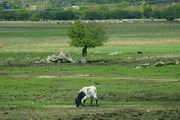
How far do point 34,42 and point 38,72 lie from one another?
4927 cm

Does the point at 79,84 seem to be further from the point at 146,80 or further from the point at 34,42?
the point at 34,42

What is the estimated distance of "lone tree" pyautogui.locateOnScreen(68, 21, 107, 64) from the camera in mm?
78438

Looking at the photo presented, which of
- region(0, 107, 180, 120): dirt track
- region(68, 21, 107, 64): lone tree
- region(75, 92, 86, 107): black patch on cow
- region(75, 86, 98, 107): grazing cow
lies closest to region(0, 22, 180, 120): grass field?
region(0, 107, 180, 120): dirt track

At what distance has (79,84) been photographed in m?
51.1

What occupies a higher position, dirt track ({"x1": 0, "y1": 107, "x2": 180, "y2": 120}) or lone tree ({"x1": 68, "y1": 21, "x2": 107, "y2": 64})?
dirt track ({"x1": 0, "y1": 107, "x2": 180, "y2": 120})

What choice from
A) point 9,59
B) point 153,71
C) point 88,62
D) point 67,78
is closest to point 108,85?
point 67,78

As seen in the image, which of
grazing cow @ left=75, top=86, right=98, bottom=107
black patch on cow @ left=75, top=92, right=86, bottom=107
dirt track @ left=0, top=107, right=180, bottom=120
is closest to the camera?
dirt track @ left=0, top=107, right=180, bottom=120

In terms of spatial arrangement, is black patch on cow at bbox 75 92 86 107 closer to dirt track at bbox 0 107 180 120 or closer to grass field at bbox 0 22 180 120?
grass field at bbox 0 22 180 120

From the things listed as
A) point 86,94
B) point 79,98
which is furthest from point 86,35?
point 79,98

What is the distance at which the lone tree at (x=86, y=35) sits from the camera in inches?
3088

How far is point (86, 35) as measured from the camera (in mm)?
78625

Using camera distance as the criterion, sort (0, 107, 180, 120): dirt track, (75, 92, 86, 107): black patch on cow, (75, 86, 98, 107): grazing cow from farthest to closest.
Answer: (75, 86, 98, 107): grazing cow → (75, 92, 86, 107): black patch on cow → (0, 107, 180, 120): dirt track

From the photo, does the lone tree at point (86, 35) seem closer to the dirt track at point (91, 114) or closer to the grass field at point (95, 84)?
the grass field at point (95, 84)

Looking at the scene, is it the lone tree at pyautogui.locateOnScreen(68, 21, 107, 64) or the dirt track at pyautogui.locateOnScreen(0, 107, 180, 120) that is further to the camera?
the lone tree at pyautogui.locateOnScreen(68, 21, 107, 64)
